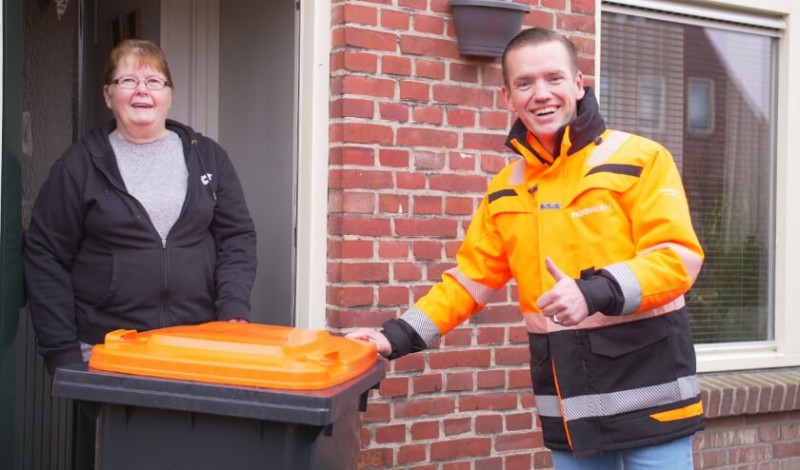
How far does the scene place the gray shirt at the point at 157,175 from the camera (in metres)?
Result: 3.03

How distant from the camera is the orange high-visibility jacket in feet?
7.77

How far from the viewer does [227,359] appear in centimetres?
228

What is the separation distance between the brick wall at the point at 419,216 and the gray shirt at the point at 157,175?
66cm

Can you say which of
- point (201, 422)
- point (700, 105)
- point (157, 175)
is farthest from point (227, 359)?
point (700, 105)

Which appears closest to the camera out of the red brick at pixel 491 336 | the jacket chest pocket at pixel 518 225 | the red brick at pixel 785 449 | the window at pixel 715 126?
the jacket chest pocket at pixel 518 225

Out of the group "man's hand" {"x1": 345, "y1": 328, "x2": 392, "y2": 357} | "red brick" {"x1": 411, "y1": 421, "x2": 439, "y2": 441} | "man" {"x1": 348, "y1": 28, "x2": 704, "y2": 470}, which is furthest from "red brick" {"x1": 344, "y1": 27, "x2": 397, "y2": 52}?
"red brick" {"x1": 411, "y1": 421, "x2": 439, "y2": 441}

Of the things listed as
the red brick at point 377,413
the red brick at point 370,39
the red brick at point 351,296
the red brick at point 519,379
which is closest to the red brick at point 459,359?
the red brick at point 519,379

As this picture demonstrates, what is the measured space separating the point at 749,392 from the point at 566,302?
252cm

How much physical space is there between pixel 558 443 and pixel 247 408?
887mm

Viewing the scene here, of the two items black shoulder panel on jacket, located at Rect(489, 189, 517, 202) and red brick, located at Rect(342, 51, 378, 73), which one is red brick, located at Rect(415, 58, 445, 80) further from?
black shoulder panel on jacket, located at Rect(489, 189, 517, 202)

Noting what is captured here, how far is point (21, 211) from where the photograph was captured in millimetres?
3217

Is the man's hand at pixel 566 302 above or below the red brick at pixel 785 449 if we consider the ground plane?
above

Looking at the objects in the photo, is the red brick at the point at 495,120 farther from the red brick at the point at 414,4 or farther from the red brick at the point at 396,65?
the red brick at the point at 414,4

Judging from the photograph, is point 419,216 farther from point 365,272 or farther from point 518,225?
point 518,225
